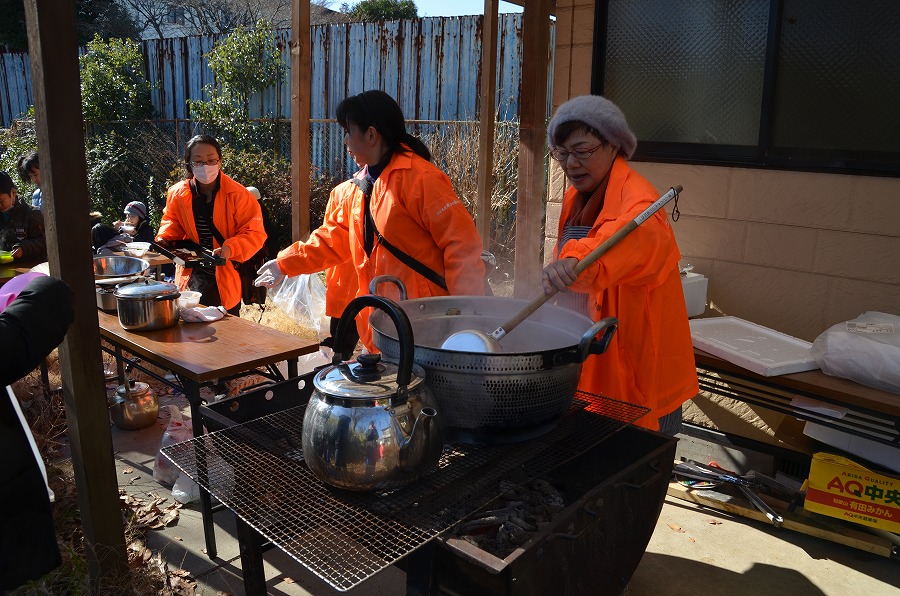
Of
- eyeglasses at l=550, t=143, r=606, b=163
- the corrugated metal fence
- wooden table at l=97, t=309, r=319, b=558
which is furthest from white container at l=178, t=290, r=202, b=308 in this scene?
the corrugated metal fence

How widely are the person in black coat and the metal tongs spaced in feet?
10.6

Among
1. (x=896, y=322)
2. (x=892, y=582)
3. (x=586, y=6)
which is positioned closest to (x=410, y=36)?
(x=586, y=6)

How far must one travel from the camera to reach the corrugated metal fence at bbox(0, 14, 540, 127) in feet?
28.3

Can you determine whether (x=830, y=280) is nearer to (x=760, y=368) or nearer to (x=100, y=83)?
(x=760, y=368)

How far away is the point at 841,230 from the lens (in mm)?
3551

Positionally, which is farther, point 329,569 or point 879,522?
point 879,522

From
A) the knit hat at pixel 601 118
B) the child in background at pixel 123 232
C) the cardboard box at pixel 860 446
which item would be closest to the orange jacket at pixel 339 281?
the knit hat at pixel 601 118

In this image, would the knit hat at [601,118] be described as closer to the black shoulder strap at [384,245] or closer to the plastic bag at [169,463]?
the black shoulder strap at [384,245]

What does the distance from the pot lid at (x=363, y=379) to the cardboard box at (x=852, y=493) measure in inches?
105

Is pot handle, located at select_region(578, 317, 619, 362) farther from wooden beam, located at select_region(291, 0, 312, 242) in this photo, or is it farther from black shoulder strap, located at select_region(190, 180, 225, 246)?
black shoulder strap, located at select_region(190, 180, 225, 246)

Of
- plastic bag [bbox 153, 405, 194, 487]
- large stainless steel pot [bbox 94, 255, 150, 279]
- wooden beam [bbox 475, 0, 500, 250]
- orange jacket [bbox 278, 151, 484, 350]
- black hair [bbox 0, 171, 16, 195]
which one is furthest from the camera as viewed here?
black hair [bbox 0, 171, 16, 195]

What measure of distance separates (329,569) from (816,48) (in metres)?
3.77

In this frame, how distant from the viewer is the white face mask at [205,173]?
15.5ft

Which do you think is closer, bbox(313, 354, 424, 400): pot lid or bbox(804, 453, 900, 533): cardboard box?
bbox(313, 354, 424, 400): pot lid
